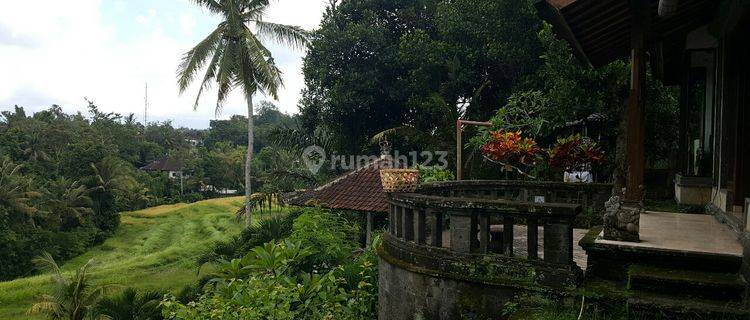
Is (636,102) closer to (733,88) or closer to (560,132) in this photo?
(733,88)

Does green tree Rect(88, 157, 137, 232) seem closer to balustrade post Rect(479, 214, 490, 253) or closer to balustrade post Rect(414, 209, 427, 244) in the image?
balustrade post Rect(414, 209, 427, 244)

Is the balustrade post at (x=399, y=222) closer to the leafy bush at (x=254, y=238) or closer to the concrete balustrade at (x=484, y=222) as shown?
the concrete balustrade at (x=484, y=222)

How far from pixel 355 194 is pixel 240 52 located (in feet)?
34.9

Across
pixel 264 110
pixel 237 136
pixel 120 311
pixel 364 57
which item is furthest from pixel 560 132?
pixel 264 110

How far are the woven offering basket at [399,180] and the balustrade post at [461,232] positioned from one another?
1.57 m

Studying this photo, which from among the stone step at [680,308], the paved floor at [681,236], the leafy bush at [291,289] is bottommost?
the leafy bush at [291,289]

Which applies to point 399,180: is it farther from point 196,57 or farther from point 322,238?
point 196,57

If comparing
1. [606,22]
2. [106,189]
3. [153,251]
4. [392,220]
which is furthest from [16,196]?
[606,22]

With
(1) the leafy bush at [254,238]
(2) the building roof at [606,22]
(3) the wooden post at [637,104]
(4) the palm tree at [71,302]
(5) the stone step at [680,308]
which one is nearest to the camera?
(5) the stone step at [680,308]

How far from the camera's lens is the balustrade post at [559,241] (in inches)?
177

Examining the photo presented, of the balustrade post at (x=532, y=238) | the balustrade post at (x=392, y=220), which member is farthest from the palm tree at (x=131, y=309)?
the balustrade post at (x=532, y=238)

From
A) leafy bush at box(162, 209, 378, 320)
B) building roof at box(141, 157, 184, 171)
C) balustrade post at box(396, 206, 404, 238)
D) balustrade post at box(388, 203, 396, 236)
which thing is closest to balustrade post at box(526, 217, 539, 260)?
balustrade post at box(396, 206, 404, 238)

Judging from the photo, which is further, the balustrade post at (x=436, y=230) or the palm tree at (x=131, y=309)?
the palm tree at (x=131, y=309)

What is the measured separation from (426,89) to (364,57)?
345 cm
